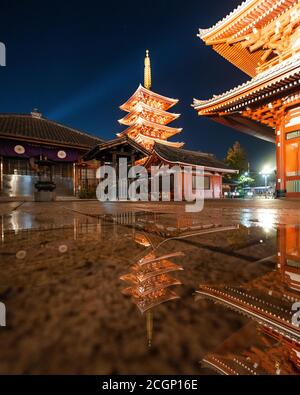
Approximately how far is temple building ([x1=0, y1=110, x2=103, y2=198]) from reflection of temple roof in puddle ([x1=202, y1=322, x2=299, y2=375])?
12.5m

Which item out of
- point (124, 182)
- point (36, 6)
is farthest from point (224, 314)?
point (36, 6)

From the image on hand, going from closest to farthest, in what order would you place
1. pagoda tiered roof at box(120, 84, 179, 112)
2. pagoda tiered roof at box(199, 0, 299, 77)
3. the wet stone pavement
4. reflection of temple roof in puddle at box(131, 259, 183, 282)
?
the wet stone pavement, reflection of temple roof in puddle at box(131, 259, 183, 282), pagoda tiered roof at box(199, 0, 299, 77), pagoda tiered roof at box(120, 84, 179, 112)

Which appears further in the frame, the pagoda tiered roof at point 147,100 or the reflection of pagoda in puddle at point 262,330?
the pagoda tiered roof at point 147,100

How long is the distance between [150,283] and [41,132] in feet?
45.8

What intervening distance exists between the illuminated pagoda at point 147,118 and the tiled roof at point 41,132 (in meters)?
4.55

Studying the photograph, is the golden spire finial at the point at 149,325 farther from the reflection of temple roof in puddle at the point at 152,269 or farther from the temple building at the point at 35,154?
the temple building at the point at 35,154

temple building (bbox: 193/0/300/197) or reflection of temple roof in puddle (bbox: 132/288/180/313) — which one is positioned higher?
temple building (bbox: 193/0/300/197)

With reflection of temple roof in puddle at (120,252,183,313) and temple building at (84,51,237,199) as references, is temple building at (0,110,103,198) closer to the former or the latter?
temple building at (84,51,237,199)

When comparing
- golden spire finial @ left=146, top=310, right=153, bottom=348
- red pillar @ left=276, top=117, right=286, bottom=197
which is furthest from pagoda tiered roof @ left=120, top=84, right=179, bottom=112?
golden spire finial @ left=146, top=310, right=153, bottom=348

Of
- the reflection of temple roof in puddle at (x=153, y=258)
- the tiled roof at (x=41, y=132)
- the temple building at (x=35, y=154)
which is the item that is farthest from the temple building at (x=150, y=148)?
the reflection of temple roof in puddle at (x=153, y=258)

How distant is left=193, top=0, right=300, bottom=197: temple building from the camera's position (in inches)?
229

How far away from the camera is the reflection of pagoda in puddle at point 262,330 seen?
11.4 inches

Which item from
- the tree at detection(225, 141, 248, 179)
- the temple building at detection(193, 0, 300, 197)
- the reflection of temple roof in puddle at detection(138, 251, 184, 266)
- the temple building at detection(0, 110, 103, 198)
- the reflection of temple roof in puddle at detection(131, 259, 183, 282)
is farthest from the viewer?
the tree at detection(225, 141, 248, 179)

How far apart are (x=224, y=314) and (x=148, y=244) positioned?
640mm
